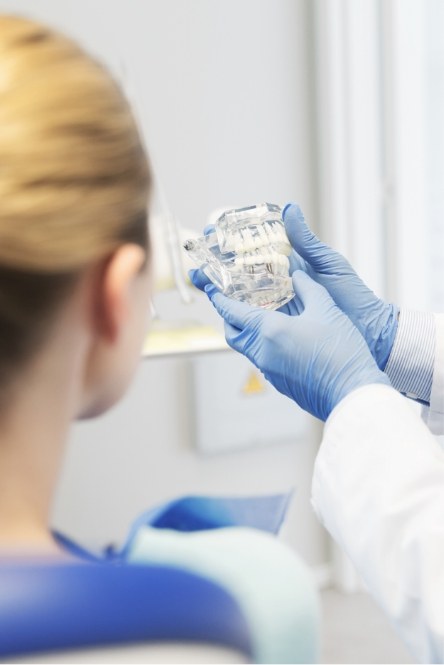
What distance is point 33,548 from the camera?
538mm

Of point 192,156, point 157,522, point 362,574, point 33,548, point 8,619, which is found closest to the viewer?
point 8,619

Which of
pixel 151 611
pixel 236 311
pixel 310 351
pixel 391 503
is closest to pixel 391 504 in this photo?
pixel 391 503

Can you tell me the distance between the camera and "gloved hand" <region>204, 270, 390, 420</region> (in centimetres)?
97

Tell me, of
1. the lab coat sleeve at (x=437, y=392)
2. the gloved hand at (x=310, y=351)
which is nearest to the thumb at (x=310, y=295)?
the gloved hand at (x=310, y=351)

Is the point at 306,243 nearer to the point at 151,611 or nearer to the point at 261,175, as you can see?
the point at 151,611

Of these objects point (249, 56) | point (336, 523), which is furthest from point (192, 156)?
point (336, 523)

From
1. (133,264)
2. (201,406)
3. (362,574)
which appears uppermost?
(133,264)

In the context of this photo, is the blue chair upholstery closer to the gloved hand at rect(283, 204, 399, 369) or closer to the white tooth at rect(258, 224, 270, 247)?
the white tooth at rect(258, 224, 270, 247)

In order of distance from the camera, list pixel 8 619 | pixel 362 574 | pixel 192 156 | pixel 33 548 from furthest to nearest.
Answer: pixel 192 156 → pixel 362 574 → pixel 33 548 → pixel 8 619

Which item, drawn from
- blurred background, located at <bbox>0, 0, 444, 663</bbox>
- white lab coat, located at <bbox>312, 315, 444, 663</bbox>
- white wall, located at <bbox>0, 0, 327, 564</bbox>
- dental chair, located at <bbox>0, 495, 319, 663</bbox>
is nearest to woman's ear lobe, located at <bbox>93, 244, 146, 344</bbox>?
dental chair, located at <bbox>0, 495, 319, 663</bbox>

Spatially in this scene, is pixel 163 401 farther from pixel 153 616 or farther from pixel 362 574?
pixel 153 616

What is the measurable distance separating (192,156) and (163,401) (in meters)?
0.69

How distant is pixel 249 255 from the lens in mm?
1021

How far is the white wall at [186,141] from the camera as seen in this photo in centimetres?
208
